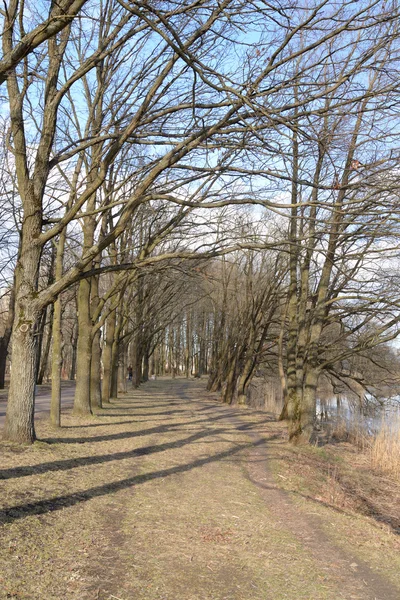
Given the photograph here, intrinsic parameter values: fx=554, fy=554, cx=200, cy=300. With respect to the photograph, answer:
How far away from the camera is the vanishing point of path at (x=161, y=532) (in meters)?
4.47

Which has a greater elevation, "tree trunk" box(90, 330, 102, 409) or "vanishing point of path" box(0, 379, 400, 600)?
"tree trunk" box(90, 330, 102, 409)

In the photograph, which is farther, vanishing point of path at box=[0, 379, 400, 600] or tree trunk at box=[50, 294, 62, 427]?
tree trunk at box=[50, 294, 62, 427]

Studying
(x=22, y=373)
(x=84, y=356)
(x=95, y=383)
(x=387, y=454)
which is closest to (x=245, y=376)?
(x=95, y=383)

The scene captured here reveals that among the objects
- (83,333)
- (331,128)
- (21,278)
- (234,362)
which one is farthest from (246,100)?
(234,362)

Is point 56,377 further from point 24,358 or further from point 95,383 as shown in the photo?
point 95,383

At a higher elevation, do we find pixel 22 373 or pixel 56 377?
pixel 22 373

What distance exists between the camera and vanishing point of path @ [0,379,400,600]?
4473mm

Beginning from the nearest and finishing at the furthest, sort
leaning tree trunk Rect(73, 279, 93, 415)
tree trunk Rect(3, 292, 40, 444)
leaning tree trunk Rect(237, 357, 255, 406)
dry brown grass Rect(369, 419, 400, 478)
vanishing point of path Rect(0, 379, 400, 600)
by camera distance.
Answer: vanishing point of path Rect(0, 379, 400, 600)
tree trunk Rect(3, 292, 40, 444)
dry brown grass Rect(369, 419, 400, 478)
leaning tree trunk Rect(73, 279, 93, 415)
leaning tree trunk Rect(237, 357, 255, 406)

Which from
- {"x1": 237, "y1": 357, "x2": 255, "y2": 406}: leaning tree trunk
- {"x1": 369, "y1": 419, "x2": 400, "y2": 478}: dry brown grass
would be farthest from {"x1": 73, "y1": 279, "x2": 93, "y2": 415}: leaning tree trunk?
{"x1": 237, "y1": 357, "x2": 255, "y2": 406}: leaning tree trunk

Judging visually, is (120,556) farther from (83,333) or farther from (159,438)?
(83,333)

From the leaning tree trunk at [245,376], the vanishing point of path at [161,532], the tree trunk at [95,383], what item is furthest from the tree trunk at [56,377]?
the leaning tree trunk at [245,376]

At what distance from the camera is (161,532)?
19.2 ft

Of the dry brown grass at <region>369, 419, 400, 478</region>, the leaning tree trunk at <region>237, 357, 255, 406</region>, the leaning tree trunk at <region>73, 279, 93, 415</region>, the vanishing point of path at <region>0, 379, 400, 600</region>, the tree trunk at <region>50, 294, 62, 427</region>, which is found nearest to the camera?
the vanishing point of path at <region>0, 379, 400, 600</region>

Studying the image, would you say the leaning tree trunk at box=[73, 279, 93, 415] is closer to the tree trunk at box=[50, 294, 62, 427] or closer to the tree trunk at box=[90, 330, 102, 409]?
the tree trunk at box=[90, 330, 102, 409]
